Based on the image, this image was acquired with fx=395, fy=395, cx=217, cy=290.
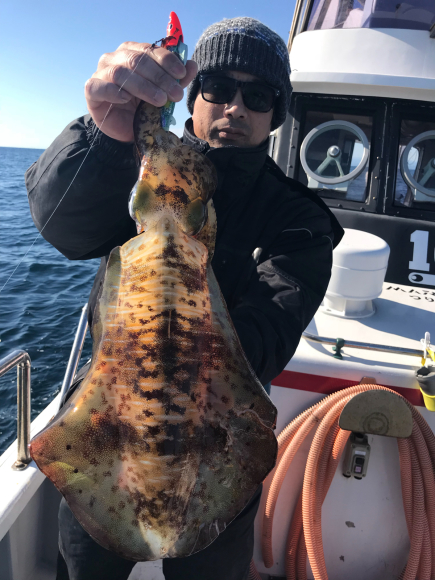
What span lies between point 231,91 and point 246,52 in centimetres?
21

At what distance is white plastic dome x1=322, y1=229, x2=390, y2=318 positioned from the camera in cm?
290

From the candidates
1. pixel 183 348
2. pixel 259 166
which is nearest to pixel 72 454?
Result: pixel 183 348

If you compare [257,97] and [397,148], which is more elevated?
[397,148]

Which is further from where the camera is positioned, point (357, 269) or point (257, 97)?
point (357, 269)

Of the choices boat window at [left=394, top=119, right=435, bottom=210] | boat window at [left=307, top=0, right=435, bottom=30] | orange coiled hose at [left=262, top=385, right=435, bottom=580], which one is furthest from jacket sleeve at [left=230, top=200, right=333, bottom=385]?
boat window at [left=307, top=0, right=435, bottom=30]

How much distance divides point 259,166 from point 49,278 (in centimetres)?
1149

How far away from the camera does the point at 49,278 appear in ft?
39.8

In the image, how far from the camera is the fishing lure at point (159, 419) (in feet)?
3.18

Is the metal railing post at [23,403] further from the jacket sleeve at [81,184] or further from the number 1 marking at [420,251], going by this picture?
the number 1 marking at [420,251]

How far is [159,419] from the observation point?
96 cm

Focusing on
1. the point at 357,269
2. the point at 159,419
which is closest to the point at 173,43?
the point at 159,419

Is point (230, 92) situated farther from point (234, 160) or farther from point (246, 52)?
point (234, 160)

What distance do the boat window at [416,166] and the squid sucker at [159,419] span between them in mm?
4443

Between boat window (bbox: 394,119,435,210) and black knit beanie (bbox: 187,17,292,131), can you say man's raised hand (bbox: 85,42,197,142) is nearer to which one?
black knit beanie (bbox: 187,17,292,131)
